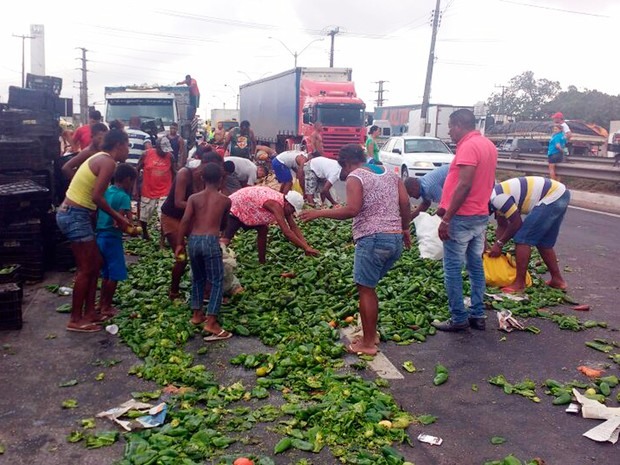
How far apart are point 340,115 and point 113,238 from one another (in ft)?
63.0

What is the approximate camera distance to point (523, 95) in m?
89.6

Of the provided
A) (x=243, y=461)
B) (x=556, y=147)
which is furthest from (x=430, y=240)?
(x=556, y=147)

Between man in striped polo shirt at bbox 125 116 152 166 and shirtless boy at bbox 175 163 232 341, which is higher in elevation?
man in striped polo shirt at bbox 125 116 152 166

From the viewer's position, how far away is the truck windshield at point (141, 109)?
19766 mm

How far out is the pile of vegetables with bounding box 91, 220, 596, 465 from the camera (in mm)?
3895

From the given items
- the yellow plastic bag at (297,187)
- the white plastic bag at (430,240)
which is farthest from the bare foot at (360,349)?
the yellow plastic bag at (297,187)

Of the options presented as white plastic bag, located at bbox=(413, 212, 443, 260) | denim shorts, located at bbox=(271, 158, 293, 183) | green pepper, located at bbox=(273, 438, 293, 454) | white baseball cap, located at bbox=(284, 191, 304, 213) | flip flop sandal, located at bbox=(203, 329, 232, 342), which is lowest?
green pepper, located at bbox=(273, 438, 293, 454)

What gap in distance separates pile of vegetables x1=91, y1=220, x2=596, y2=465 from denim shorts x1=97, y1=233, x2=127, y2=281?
0.46m

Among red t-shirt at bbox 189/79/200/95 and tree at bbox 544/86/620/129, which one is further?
tree at bbox 544/86/620/129

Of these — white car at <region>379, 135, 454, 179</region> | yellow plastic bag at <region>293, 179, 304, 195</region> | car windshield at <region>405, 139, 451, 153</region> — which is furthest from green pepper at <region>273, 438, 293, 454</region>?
car windshield at <region>405, 139, 451, 153</region>

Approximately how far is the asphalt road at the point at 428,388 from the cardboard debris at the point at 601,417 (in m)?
0.06

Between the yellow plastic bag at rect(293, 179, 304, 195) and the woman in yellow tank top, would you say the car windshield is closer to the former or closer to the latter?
the yellow plastic bag at rect(293, 179, 304, 195)

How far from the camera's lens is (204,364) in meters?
5.36

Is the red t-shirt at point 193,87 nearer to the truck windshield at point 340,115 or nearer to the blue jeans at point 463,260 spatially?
the truck windshield at point 340,115
